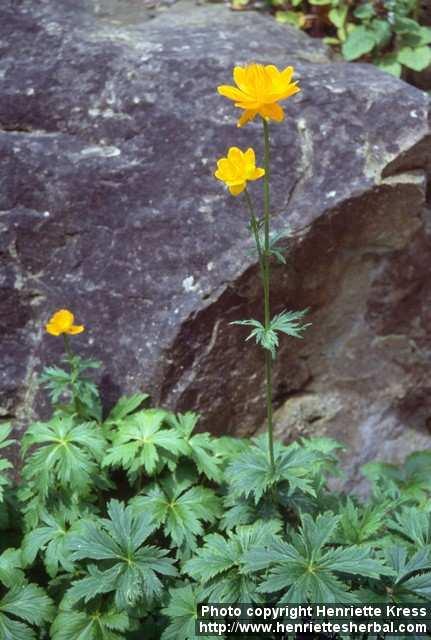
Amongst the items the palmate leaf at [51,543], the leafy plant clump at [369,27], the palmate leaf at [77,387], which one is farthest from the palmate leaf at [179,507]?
the leafy plant clump at [369,27]

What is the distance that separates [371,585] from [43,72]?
2.59 meters

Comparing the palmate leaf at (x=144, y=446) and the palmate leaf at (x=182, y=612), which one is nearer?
the palmate leaf at (x=182, y=612)

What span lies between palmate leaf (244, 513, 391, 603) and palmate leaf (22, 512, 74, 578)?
0.64 metres

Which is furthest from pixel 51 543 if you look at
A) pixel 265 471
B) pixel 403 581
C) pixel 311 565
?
pixel 403 581

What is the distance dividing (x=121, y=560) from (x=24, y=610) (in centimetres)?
38

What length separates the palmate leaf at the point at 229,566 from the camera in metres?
2.30

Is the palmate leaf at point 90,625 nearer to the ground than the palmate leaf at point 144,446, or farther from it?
nearer to the ground

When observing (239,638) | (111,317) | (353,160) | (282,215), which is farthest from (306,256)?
(239,638)

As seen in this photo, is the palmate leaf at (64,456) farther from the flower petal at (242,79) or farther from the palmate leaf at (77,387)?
the flower petal at (242,79)

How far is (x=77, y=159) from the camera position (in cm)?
329

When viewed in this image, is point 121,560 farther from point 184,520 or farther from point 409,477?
point 409,477

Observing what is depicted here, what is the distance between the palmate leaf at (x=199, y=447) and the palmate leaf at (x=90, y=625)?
1.89 ft

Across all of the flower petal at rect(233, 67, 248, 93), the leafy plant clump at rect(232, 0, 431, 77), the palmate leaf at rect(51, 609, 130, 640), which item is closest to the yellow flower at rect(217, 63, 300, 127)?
the flower petal at rect(233, 67, 248, 93)

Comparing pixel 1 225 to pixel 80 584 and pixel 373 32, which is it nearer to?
pixel 80 584
